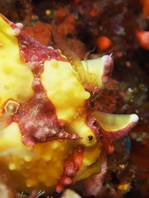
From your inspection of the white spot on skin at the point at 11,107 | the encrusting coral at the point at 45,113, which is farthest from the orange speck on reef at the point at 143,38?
the white spot on skin at the point at 11,107

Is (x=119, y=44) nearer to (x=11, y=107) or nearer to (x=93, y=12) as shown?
(x=93, y=12)

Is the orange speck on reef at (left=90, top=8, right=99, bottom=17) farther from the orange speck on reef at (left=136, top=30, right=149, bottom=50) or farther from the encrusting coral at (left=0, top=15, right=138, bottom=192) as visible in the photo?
the encrusting coral at (left=0, top=15, right=138, bottom=192)

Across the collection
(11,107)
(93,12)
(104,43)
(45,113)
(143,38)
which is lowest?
(143,38)

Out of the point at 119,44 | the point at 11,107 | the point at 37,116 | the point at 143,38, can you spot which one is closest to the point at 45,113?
the point at 37,116

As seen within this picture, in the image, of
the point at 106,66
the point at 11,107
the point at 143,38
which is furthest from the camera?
the point at 143,38

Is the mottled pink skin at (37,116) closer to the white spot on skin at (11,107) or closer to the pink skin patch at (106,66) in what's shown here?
the white spot on skin at (11,107)

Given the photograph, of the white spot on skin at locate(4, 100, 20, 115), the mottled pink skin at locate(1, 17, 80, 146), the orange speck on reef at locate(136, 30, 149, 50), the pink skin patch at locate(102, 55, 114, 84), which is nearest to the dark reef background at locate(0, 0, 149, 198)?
the orange speck on reef at locate(136, 30, 149, 50)

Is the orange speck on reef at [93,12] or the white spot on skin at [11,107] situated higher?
the white spot on skin at [11,107]

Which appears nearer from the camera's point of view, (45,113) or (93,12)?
(45,113)
